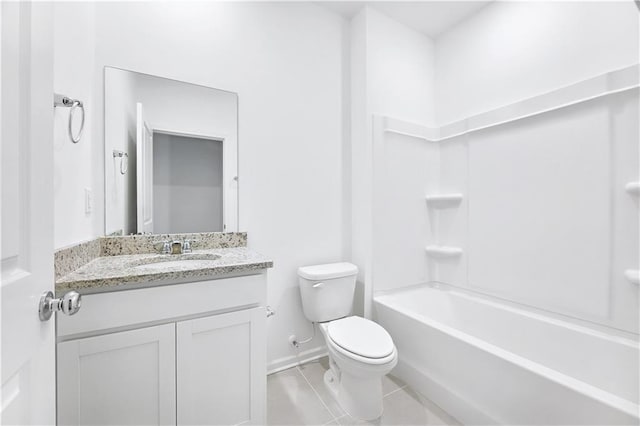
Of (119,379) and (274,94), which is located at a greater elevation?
(274,94)

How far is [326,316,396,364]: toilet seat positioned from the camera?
141 centimetres

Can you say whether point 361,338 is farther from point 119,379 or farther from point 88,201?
point 88,201

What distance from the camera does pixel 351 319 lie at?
177 centimetres

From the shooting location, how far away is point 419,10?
2154 millimetres

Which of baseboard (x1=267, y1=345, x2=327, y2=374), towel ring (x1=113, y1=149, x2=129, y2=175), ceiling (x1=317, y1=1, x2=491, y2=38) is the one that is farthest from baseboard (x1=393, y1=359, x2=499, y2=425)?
ceiling (x1=317, y1=1, x2=491, y2=38)

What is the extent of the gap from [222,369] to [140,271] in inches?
21.8

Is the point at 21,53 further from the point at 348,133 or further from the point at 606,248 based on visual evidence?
the point at 606,248

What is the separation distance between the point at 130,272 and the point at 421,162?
7.08ft

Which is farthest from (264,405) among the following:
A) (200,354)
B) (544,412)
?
(544,412)

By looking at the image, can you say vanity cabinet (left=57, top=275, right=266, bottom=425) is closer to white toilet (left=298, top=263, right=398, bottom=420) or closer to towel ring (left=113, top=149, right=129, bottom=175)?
white toilet (left=298, top=263, right=398, bottom=420)

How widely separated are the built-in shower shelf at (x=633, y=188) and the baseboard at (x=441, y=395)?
1349 mm

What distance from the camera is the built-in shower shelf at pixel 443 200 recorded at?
2270 millimetres

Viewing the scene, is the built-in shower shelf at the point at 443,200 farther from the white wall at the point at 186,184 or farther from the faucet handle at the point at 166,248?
the faucet handle at the point at 166,248

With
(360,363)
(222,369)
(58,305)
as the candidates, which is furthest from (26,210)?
(360,363)
